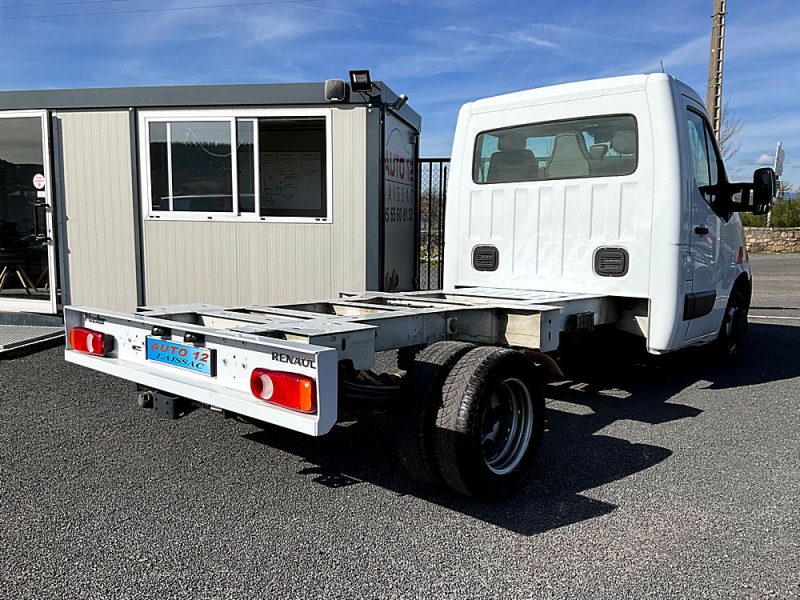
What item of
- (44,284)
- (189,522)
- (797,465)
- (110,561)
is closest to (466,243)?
(797,465)

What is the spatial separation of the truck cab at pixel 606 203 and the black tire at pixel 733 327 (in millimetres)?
206

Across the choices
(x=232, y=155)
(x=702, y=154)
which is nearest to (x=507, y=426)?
(x=702, y=154)

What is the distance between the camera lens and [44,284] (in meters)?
8.45

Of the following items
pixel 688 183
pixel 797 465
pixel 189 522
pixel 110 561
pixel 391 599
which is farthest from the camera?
pixel 688 183

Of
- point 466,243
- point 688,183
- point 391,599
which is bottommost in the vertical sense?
Answer: point 391,599

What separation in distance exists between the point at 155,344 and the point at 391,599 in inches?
70.7

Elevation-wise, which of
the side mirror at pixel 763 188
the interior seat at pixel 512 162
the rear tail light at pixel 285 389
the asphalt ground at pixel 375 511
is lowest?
the asphalt ground at pixel 375 511

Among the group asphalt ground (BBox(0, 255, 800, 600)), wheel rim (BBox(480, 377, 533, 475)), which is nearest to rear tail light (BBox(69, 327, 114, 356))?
asphalt ground (BBox(0, 255, 800, 600))

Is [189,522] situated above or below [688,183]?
below

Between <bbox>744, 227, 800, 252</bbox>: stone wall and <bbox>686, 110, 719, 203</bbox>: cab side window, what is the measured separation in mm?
22898

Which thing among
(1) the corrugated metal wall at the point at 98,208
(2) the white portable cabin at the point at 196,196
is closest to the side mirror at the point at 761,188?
(2) the white portable cabin at the point at 196,196

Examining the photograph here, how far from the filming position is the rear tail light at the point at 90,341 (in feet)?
12.6

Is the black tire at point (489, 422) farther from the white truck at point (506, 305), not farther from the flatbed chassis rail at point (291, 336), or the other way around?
the flatbed chassis rail at point (291, 336)

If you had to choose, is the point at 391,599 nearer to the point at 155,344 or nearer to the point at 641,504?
the point at 641,504
